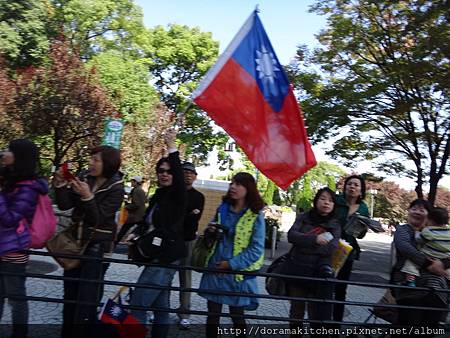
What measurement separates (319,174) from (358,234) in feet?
173

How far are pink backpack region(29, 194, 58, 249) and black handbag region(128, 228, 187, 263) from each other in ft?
2.16

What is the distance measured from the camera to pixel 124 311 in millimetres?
3027

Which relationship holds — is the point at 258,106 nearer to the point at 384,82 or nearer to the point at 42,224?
the point at 42,224

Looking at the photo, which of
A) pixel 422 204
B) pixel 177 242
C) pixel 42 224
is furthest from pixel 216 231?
pixel 422 204

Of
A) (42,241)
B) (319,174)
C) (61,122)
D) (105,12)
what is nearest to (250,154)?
(42,241)

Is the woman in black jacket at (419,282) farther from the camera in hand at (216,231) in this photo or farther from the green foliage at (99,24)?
the green foliage at (99,24)

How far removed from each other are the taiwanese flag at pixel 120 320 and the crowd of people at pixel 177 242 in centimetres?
12

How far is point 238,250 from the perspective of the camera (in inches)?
138

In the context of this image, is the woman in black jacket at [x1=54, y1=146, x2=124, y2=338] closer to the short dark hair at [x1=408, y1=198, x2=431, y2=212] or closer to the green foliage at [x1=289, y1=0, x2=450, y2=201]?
the short dark hair at [x1=408, y1=198, x2=431, y2=212]

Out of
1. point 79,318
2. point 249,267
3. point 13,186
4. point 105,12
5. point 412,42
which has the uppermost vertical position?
point 105,12

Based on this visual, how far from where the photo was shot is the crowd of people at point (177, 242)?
3059 mm

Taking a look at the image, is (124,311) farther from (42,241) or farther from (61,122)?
(61,122)

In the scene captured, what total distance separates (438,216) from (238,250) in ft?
6.07

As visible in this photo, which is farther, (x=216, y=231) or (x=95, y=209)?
(x=216, y=231)
